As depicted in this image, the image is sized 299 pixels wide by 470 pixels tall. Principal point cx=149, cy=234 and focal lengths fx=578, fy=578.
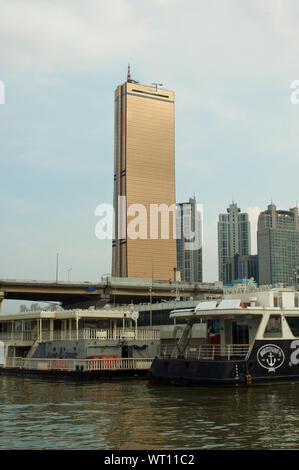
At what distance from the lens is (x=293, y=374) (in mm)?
33812

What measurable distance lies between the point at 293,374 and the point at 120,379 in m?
12.5

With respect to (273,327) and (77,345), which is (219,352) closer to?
(273,327)

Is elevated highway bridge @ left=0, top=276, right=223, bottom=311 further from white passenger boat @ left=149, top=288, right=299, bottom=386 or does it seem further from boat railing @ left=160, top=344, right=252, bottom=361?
white passenger boat @ left=149, top=288, right=299, bottom=386

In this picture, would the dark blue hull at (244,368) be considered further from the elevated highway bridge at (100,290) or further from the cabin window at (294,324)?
the elevated highway bridge at (100,290)

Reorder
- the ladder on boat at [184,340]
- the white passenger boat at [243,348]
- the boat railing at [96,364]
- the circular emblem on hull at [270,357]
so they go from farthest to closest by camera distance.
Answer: the boat railing at [96,364], the ladder on boat at [184,340], the circular emblem on hull at [270,357], the white passenger boat at [243,348]

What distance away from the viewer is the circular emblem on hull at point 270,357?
3300cm

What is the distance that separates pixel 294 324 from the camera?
1380 inches

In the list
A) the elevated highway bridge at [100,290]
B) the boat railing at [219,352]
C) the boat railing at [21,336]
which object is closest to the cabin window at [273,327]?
the boat railing at [219,352]

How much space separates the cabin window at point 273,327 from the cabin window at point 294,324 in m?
0.66

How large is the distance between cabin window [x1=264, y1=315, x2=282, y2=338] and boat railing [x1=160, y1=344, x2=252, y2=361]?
1.48 m

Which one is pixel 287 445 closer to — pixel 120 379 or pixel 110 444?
pixel 110 444

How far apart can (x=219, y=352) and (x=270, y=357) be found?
4.26 metres
